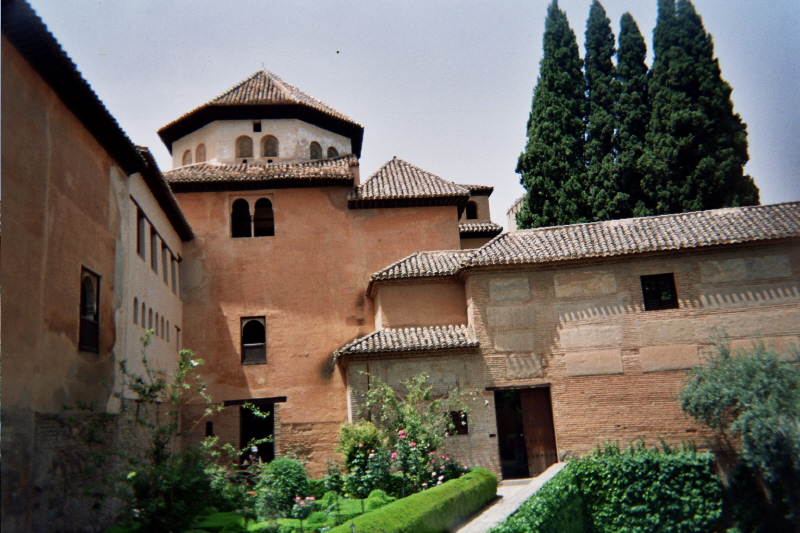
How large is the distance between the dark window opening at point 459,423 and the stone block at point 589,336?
279 cm

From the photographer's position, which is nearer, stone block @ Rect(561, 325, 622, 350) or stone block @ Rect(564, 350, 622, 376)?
stone block @ Rect(564, 350, 622, 376)

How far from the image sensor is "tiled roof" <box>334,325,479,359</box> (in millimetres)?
15062

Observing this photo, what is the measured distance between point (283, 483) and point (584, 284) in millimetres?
7969

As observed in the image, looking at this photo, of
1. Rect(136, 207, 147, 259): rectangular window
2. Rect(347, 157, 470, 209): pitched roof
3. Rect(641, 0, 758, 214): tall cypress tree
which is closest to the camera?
Rect(136, 207, 147, 259): rectangular window

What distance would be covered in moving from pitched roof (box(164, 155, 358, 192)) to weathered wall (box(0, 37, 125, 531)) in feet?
25.7

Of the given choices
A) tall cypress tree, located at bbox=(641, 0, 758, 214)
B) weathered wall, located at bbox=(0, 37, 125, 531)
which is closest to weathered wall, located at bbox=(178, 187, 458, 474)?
tall cypress tree, located at bbox=(641, 0, 758, 214)

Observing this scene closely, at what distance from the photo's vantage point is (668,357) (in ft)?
48.9

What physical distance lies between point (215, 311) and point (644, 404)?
35.6 ft

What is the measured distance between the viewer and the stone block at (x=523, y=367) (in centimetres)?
1512

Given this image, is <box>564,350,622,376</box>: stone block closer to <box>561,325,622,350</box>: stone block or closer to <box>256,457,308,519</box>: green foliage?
<box>561,325,622,350</box>: stone block

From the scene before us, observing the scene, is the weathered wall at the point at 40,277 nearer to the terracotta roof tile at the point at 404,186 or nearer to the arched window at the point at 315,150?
the terracotta roof tile at the point at 404,186

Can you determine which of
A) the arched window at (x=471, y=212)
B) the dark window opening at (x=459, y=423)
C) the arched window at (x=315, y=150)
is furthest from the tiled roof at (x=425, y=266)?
the arched window at (x=471, y=212)

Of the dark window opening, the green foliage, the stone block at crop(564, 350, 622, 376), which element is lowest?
the green foliage

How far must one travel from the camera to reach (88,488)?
786 cm
